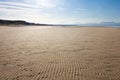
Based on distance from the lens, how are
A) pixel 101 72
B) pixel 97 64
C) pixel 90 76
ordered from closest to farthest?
pixel 90 76
pixel 101 72
pixel 97 64

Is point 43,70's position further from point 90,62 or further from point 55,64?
point 90,62

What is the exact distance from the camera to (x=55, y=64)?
22.7ft

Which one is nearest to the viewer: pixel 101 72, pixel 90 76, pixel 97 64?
pixel 90 76

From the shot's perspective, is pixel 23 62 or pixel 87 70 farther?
pixel 23 62

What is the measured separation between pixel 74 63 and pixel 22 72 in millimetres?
2553

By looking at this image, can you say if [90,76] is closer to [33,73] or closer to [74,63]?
[74,63]

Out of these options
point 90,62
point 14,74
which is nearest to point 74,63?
point 90,62

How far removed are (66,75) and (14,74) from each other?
209cm

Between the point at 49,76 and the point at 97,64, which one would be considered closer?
the point at 49,76

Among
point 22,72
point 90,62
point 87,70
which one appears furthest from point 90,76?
point 22,72

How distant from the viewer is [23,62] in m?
7.27

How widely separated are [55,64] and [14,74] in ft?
6.61

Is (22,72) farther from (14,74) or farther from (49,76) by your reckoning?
(49,76)

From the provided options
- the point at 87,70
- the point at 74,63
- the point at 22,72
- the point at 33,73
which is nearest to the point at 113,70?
the point at 87,70
